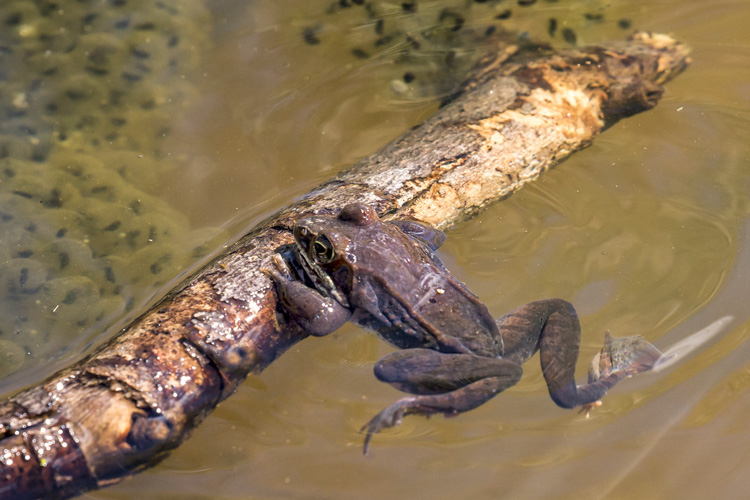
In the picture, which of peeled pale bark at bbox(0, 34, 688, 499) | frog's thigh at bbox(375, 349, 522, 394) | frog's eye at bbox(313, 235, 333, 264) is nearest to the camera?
peeled pale bark at bbox(0, 34, 688, 499)

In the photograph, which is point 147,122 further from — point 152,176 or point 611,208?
point 611,208

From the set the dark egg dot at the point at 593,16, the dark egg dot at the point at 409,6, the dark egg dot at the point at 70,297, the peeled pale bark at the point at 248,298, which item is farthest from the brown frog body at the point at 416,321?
the dark egg dot at the point at 593,16

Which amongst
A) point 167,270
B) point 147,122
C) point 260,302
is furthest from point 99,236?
point 260,302

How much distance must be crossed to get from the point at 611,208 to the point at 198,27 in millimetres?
4898

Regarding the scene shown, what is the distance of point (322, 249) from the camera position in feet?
12.8

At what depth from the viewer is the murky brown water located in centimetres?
382

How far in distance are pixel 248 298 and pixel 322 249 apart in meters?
0.65

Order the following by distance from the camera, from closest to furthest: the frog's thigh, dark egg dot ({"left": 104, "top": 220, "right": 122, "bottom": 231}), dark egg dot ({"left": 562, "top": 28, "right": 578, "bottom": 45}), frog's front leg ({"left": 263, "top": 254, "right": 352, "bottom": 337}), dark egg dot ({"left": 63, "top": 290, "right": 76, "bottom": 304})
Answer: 1. frog's front leg ({"left": 263, "top": 254, "right": 352, "bottom": 337})
2. the frog's thigh
3. dark egg dot ({"left": 63, "top": 290, "right": 76, "bottom": 304})
4. dark egg dot ({"left": 104, "top": 220, "right": 122, "bottom": 231})
5. dark egg dot ({"left": 562, "top": 28, "right": 578, "bottom": 45})

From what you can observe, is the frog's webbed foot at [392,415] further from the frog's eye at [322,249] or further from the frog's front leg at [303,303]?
the frog's eye at [322,249]

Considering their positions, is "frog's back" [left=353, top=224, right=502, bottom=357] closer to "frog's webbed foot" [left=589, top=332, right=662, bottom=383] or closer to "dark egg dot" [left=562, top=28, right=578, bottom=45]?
"frog's webbed foot" [left=589, top=332, right=662, bottom=383]

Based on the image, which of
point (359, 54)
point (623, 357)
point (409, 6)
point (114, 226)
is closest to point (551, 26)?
point (409, 6)

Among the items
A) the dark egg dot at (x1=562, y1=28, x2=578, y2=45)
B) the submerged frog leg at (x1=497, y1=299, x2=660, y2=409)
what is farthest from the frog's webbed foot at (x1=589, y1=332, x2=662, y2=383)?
the dark egg dot at (x1=562, y1=28, x2=578, y2=45)

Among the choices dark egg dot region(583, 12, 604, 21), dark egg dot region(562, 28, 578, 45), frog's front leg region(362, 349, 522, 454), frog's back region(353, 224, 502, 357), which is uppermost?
dark egg dot region(583, 12, 604, 21)

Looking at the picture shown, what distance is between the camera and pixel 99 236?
5102 millimetres
